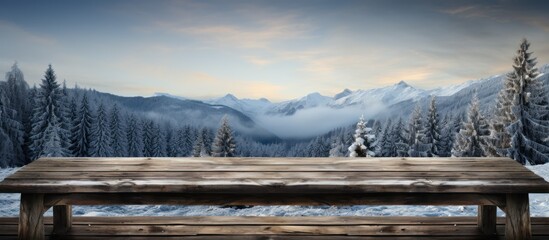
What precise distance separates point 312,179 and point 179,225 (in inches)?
66.9

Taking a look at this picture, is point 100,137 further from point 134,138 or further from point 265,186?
point 265,186

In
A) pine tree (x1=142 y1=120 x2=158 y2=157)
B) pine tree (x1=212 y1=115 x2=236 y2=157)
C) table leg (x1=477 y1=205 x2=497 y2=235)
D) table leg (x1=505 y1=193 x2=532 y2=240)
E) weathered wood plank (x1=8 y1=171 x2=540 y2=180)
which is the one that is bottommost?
pine tree (x1=142 y1=120 x2=158 y2=157)

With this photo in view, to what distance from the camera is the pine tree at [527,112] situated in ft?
124

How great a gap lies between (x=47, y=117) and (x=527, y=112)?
42.4 meters

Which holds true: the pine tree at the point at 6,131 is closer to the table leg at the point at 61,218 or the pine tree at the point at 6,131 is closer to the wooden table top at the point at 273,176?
the table leg at the point at 61,218

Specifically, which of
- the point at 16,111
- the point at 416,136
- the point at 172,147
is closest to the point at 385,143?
the point at 416,136

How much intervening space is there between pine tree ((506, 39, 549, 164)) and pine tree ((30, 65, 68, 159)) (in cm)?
3933

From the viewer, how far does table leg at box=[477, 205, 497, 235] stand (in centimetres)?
479

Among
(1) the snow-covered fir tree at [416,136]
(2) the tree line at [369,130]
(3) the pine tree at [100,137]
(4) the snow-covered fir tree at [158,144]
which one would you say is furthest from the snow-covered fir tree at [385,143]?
(4) the snow-covered fir tree at [158,144]

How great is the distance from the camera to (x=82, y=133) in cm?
5116

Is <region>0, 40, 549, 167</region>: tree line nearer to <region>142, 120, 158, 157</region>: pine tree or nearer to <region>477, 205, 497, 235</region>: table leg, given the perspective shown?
<region>142, 120, 158, 157</region>: pine tree

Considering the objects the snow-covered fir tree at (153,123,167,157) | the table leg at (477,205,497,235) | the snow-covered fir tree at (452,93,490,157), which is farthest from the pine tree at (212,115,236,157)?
the table leg at (477,205,497,235)

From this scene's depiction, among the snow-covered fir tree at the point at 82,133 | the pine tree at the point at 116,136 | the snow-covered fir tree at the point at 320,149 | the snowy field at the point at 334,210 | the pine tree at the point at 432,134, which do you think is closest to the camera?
the snowy field at the point at 334,210

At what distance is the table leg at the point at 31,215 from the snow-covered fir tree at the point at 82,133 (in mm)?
49771
